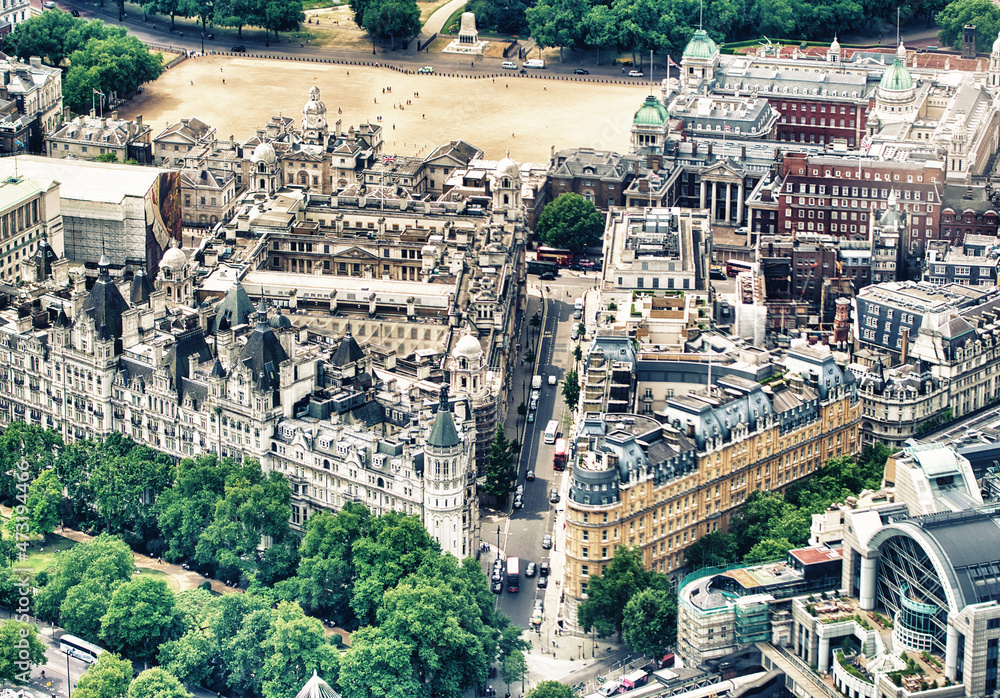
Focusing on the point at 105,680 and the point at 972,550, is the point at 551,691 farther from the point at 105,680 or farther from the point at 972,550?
the point at 105,680

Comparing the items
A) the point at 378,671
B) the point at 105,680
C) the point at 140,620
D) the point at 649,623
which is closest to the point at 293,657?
the point at 378,671

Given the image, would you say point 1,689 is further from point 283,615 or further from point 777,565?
point 777,565

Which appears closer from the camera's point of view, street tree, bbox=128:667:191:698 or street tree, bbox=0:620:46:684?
street tree, bbox=128:667:191:698

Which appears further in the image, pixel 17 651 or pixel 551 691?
pixel 17 651

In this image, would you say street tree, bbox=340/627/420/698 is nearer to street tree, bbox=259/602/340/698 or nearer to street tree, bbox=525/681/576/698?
street tree, bbox=259/602/340/698

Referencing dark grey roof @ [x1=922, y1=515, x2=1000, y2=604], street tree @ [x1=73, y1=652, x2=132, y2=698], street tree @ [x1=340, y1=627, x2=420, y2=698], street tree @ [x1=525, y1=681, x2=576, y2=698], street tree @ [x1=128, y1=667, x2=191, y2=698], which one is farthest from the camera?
street tree @ [x1=340, y1=627, x2=420, y2=698]

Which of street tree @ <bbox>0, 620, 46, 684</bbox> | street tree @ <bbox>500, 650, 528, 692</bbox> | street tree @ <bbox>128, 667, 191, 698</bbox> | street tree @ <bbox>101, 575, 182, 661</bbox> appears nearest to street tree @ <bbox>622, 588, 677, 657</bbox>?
street tree @ <bbox>500, 650, 528, 692</bbox>
